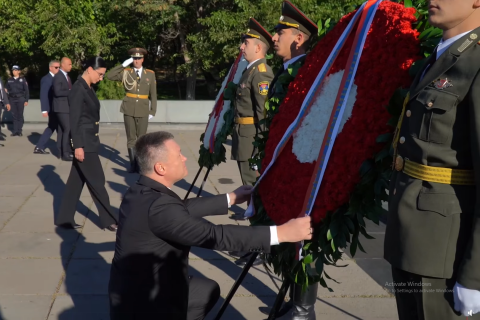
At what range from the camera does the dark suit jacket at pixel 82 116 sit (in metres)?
6.46

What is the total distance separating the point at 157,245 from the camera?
3061 millimetres

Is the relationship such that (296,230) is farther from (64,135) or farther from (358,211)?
(64,135)

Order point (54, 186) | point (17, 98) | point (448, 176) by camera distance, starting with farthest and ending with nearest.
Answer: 1. point (17, 98)
2. point (54, 186)
3. point (448, 176)

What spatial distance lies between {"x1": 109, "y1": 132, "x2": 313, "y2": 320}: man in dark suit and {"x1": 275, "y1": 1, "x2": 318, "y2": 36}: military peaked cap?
1.52 metres

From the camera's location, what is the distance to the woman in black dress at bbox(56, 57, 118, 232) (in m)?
6.48

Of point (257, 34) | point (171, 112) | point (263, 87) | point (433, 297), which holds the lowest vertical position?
point (171, 112)

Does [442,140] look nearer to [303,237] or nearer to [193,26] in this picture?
[303,237]

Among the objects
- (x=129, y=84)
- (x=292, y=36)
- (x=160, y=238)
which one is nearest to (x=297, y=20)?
(x=292, y=36)

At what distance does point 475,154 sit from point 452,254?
412 mm

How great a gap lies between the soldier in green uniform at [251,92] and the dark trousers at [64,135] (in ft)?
19.1

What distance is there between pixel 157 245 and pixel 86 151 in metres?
3.72

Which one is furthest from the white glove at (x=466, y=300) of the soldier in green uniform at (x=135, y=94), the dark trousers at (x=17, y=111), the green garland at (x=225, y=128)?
the dark trousers at (x=17, y=111)

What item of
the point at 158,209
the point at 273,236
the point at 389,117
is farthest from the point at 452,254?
the point at 158,209

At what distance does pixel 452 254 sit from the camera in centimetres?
228
